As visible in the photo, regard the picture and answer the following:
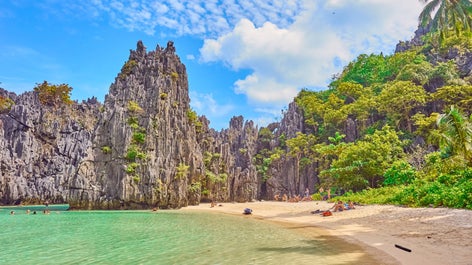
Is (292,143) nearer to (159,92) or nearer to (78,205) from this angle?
(159,92)

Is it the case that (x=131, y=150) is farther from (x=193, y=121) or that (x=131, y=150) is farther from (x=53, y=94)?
(x=53, y=94)

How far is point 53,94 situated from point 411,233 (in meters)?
73.3

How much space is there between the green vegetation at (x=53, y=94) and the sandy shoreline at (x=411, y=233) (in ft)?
213

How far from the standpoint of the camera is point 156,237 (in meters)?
16.6

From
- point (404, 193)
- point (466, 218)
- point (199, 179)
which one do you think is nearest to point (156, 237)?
point (466, 218)

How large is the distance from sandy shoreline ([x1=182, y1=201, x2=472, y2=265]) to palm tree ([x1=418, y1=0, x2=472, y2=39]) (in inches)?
498

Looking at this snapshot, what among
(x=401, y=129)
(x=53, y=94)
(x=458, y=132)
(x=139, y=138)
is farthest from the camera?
(x=53, y=94)

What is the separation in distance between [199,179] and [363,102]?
91.3 feet

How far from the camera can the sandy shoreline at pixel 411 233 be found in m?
9.77

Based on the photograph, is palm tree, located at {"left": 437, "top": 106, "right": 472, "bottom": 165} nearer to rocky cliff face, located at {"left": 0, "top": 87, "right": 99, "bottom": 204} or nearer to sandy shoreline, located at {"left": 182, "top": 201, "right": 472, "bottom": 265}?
sandy shoreline, located at {"left": 182, "top": 201, "right": 472, "bottom": 265}

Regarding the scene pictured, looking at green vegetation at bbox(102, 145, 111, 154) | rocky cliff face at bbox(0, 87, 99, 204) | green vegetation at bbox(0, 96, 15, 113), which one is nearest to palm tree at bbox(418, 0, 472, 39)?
green vegetation at bbox(102, 145, 111, 154)

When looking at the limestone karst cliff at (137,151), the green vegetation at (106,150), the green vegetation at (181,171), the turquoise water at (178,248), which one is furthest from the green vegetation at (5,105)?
the turquoise water at (178,248)

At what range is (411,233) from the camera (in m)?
14.2

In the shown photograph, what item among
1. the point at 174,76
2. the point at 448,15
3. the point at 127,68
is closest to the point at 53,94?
the point at 127,68
